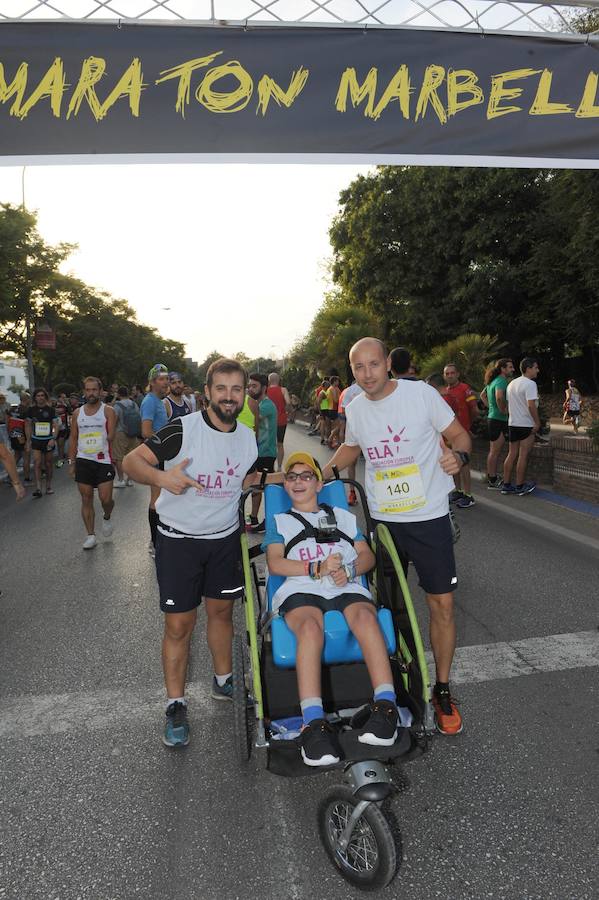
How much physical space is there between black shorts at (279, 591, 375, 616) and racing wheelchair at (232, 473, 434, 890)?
50 mm

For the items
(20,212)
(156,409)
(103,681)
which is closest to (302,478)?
(103,681)

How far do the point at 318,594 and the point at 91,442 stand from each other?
467 cm

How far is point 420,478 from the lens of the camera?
10.8 ft

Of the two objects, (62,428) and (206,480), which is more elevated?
(206,480)

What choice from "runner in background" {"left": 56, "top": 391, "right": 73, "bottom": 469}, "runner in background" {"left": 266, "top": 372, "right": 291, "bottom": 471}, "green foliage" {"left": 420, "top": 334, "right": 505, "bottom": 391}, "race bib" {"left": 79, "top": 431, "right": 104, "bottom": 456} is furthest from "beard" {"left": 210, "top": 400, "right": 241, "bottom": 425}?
"runner in background" {"left": 56, "top": 391, "right": 73, "bottom": 469}

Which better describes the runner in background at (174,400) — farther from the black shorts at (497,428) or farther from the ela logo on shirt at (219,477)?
the black shorts at (497,428)

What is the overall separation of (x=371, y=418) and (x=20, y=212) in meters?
22.9

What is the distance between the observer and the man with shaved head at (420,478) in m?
3.27

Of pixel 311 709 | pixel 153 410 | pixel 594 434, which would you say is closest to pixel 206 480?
pixel 311 709

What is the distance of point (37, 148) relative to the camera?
3.89m

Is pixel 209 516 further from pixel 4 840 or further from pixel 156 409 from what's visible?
pixel 156 409

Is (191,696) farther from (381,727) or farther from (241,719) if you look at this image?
(381,727)

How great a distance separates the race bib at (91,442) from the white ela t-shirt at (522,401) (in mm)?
5744

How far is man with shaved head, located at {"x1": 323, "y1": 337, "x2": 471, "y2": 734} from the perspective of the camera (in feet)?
10.7
